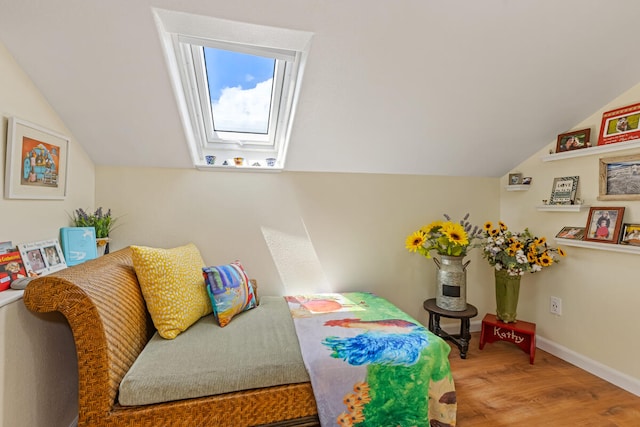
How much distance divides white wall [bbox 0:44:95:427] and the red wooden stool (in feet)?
8.68

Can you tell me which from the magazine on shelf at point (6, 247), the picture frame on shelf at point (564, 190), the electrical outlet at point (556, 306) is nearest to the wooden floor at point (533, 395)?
the electrical outlet at point (556, 306)

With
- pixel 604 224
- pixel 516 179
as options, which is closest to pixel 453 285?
pixel 604 224

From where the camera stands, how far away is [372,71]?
1690 millimetres

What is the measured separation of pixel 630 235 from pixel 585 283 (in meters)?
0.47

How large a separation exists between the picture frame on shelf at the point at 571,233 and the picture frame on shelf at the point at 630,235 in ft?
0.76

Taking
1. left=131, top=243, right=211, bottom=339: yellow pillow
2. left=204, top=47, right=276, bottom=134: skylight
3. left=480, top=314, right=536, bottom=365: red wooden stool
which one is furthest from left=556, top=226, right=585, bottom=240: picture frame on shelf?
left=131, top=243, right=211, bottom=339: yellow pillow

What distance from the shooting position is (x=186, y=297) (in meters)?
1.56

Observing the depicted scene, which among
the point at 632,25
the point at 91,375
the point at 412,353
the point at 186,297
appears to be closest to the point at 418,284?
the point at 412,353

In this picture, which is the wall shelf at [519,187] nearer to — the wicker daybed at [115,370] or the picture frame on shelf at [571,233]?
the picture frame on shelf at [571,233]

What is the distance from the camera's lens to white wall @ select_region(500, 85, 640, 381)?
6.25ft

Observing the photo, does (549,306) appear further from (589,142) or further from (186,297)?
(186,297)

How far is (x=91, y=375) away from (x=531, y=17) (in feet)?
8.06

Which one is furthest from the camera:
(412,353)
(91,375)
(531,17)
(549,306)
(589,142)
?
(549,306)

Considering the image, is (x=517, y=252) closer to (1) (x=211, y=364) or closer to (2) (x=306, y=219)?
(2) (x=306, y=219)
